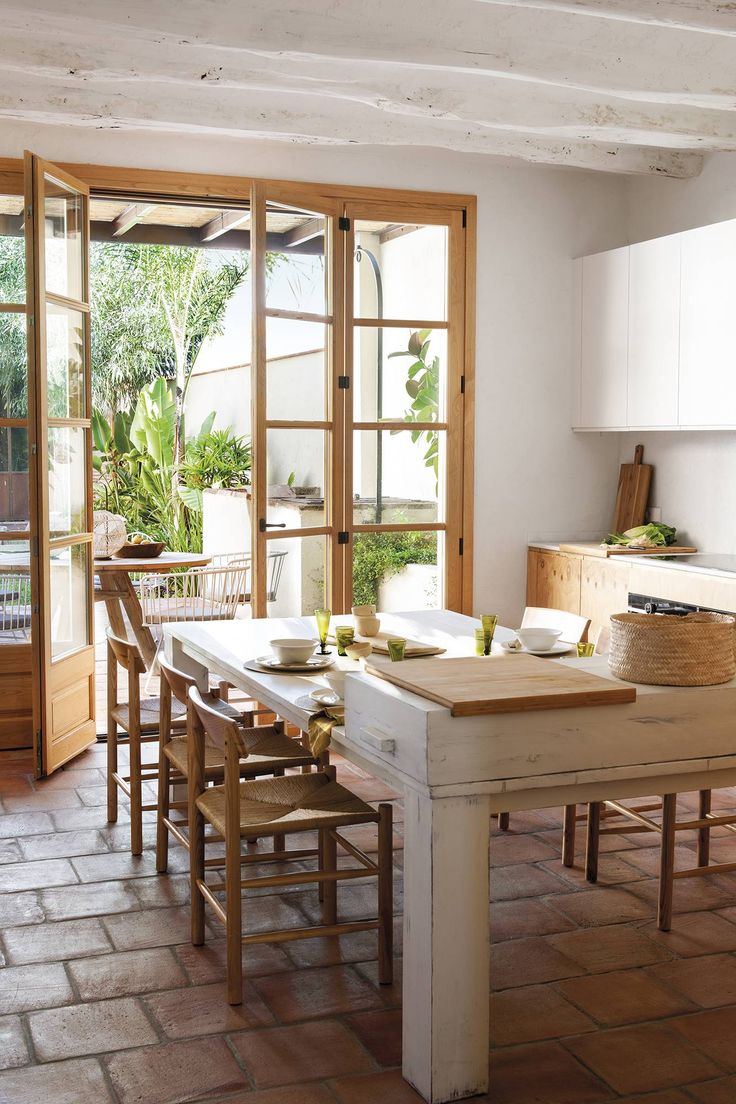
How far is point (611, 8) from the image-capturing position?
372cm

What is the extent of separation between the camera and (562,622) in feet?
15.3

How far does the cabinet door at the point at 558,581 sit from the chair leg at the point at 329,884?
294cm

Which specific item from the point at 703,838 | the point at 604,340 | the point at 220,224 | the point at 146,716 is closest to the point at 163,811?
the point at 146,716

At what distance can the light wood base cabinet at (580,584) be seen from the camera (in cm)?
601

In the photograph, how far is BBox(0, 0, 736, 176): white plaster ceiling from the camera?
3.97 meters

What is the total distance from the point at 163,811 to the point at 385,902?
3.49 ft

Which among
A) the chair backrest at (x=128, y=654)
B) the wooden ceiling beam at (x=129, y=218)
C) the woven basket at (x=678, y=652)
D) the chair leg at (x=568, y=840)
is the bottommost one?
the chair leg at (x=568, y=840)

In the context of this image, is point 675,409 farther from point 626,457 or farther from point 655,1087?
point 655,1087

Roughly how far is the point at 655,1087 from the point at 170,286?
10.8m

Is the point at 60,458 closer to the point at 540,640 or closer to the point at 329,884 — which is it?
the point at 540,640

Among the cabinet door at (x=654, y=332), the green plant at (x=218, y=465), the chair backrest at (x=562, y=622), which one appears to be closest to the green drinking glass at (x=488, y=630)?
the chair backrest at (x=562, y=622)

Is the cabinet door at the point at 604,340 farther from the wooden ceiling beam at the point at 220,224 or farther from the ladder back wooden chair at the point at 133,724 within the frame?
the ladder back wooden chair at the point at 133,724

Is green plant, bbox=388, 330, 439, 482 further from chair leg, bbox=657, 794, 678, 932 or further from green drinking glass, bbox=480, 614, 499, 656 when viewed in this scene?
chair leg, bbox=657, 794, 678, 932

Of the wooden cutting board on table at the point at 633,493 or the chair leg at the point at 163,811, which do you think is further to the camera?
the wooden cutting board on table at the point at 633,493
